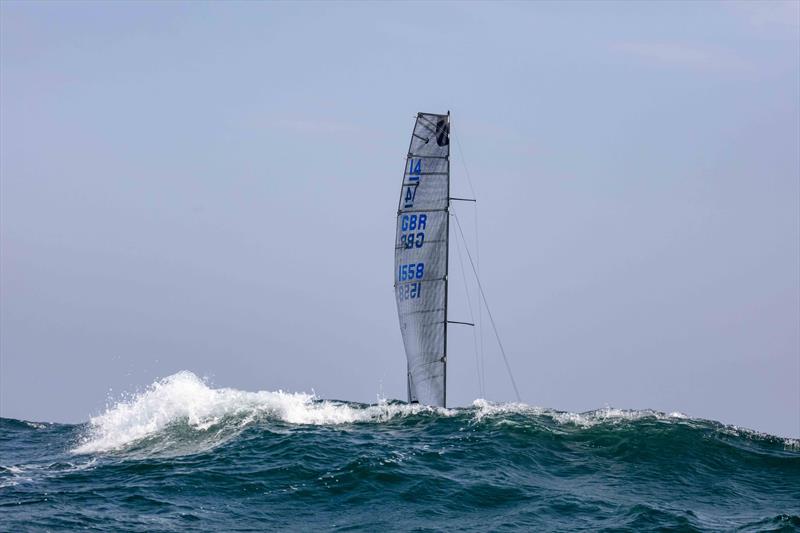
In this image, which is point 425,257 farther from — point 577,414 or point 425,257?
point 577,414

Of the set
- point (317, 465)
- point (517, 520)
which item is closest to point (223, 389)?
point (317, 465)

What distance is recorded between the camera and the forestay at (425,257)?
38.2 meters

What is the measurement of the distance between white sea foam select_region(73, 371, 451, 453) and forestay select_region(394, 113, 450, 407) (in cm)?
249

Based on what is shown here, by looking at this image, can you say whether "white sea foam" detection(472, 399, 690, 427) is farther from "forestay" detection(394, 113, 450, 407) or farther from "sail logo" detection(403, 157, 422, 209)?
"sail logo" detection(403, 157, 422, 209)

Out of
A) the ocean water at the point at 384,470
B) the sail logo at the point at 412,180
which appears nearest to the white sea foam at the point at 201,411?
the ocean water at the point at 384,470

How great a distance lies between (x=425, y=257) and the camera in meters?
38.9

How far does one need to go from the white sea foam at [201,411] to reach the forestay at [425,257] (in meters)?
2.49

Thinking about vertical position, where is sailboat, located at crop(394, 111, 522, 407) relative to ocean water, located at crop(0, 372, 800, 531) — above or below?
above

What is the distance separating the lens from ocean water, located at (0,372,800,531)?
24672 mm

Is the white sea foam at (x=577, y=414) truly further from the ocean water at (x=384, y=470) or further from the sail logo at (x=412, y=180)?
the sail logo at (x=412, y=180)

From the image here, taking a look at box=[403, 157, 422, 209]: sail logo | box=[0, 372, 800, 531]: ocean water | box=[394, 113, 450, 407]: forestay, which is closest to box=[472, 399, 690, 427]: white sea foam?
box=[0, 372, 800, 531]: ocean water

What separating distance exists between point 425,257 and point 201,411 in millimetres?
10494

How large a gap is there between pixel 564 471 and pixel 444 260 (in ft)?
39.3

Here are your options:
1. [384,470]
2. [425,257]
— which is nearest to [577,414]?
[425,257]
